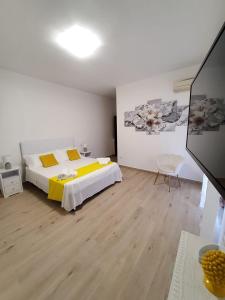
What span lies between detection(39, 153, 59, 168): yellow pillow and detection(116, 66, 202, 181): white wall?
2065mm

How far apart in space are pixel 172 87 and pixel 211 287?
3.47m

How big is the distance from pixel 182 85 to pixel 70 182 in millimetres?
3037

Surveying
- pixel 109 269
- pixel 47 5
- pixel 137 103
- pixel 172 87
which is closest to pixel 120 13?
pixel 47 5

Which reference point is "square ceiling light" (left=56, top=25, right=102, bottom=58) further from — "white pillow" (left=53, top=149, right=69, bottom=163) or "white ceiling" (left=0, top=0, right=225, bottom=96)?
"white pillow" (left=53, top=149, right=69, bottom=163)

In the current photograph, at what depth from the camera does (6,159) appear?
2744 mm

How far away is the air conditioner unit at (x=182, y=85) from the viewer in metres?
2.85

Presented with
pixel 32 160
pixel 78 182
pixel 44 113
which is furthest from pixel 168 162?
pixel 44 113

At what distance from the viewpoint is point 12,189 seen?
275 cm

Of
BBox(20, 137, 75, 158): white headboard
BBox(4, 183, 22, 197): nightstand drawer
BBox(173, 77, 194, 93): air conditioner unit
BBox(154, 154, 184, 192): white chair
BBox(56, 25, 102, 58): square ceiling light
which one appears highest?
BBox(56, 25, 102, 58): square ceiling light

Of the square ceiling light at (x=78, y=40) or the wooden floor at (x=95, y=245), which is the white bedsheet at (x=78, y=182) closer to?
the wooden floor at (x=95, y=245)

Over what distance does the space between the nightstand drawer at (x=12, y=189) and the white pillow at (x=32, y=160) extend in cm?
48

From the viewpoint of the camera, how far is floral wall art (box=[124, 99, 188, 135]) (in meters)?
3.15

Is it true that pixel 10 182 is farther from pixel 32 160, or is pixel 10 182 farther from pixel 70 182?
pixel 70 182

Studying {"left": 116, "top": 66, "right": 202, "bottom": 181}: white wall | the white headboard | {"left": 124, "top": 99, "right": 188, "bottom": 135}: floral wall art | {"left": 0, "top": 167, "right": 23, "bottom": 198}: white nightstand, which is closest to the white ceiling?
{"left": 116, "top": 66, "right": 202, "bottom": 181}: white wall
